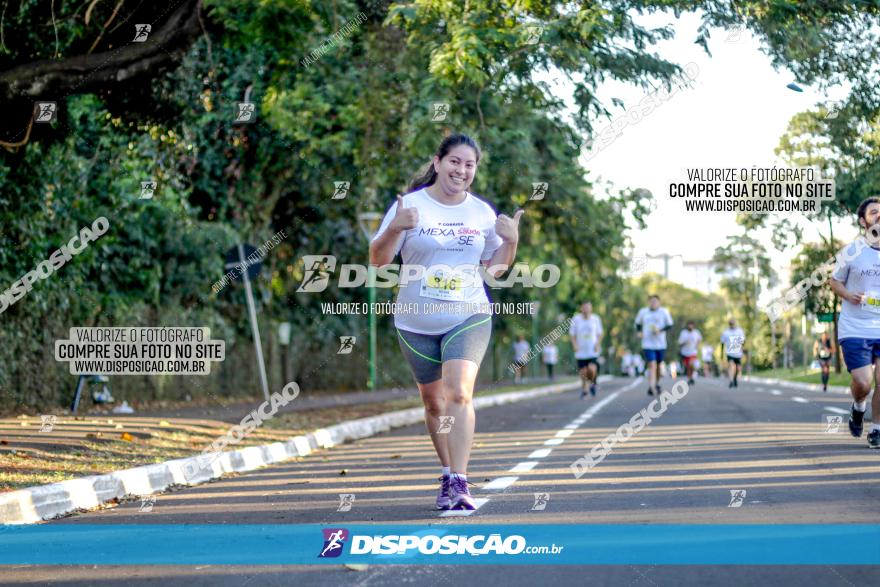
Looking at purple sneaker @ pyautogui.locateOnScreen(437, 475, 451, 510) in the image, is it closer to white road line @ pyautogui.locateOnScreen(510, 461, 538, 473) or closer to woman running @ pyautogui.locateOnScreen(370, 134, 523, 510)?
woman running @ pyautogui.locateOnScreen(370, 134, 523, 510)

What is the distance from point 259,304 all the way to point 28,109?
1256 centimetres

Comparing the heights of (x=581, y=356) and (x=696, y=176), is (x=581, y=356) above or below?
below

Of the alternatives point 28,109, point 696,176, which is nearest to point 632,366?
point 696,176

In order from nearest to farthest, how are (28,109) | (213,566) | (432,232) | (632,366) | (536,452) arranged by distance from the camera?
1. (213,566)
2. (432,232)
3. (536,452)
4. (28,109)
5. (632,366)

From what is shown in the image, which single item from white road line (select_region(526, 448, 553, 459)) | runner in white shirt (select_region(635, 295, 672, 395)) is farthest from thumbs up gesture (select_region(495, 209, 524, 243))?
runner in white shirt (select_region(635, 295, 672, 395))

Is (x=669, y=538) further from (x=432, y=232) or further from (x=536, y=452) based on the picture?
(x=536, y=452)

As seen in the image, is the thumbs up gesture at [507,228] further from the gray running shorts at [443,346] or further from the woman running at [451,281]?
the gray running shorts at [443,346]

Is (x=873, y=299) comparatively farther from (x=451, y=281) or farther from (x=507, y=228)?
(x=451, y=281)

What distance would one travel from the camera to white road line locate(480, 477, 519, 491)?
357 inches

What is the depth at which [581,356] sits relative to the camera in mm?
25641

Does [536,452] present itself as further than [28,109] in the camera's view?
No

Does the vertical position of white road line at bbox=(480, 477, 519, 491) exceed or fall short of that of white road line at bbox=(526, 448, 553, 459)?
it exceeds it

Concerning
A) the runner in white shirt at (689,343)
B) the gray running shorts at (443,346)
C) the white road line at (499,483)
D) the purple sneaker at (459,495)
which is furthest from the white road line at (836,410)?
the purple sneaker at (459,495)

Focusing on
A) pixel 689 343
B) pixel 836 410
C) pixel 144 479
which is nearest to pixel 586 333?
pixel 836 410
